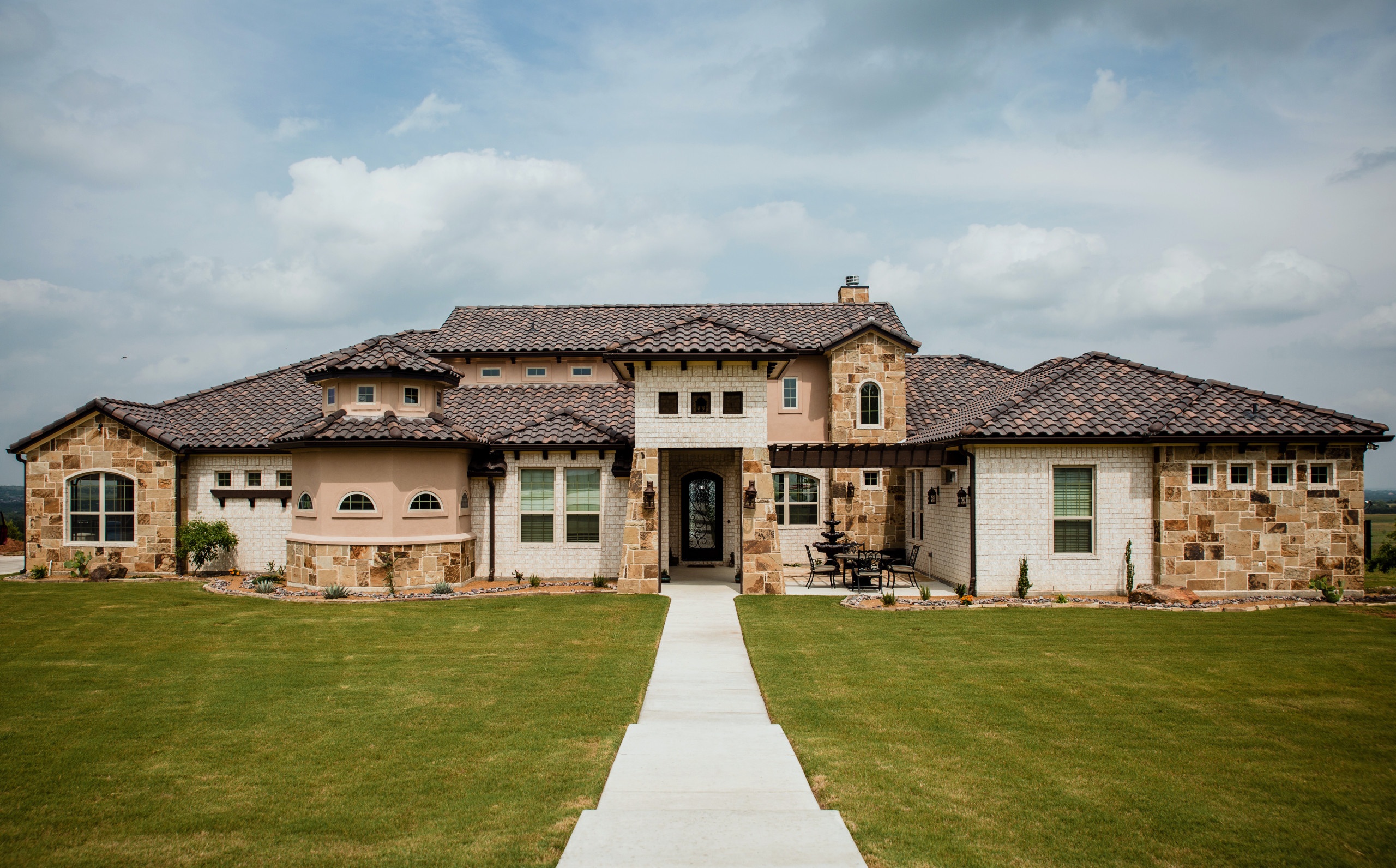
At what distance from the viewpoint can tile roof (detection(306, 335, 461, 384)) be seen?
55.0 ft

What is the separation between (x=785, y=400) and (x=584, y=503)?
25.3 feet

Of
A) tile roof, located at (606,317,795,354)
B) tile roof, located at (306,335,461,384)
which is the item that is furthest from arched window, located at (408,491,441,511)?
tile roof, located at (606,317,795,354)

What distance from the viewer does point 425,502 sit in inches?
665

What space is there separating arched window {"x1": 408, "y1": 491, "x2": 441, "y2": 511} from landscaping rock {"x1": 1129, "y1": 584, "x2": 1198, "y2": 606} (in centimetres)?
1527

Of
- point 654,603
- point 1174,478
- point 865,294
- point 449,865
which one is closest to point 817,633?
point 654,603

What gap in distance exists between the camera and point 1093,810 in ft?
18.4

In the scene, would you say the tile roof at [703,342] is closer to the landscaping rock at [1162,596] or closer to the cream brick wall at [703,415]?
the cream brick wall at [703,415]

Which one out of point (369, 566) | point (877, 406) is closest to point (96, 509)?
point (369, 566)

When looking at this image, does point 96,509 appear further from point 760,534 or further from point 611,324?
point 760,534

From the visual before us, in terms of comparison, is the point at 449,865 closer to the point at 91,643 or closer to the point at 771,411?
the point at 91,643

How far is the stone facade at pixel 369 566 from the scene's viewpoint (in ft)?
53.5

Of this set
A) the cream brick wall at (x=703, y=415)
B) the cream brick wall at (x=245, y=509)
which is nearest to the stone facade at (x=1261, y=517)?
the cream brick wall at (x=703, y=415)

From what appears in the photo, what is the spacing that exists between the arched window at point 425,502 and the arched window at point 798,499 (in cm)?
973

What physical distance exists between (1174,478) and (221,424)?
23605 mm
